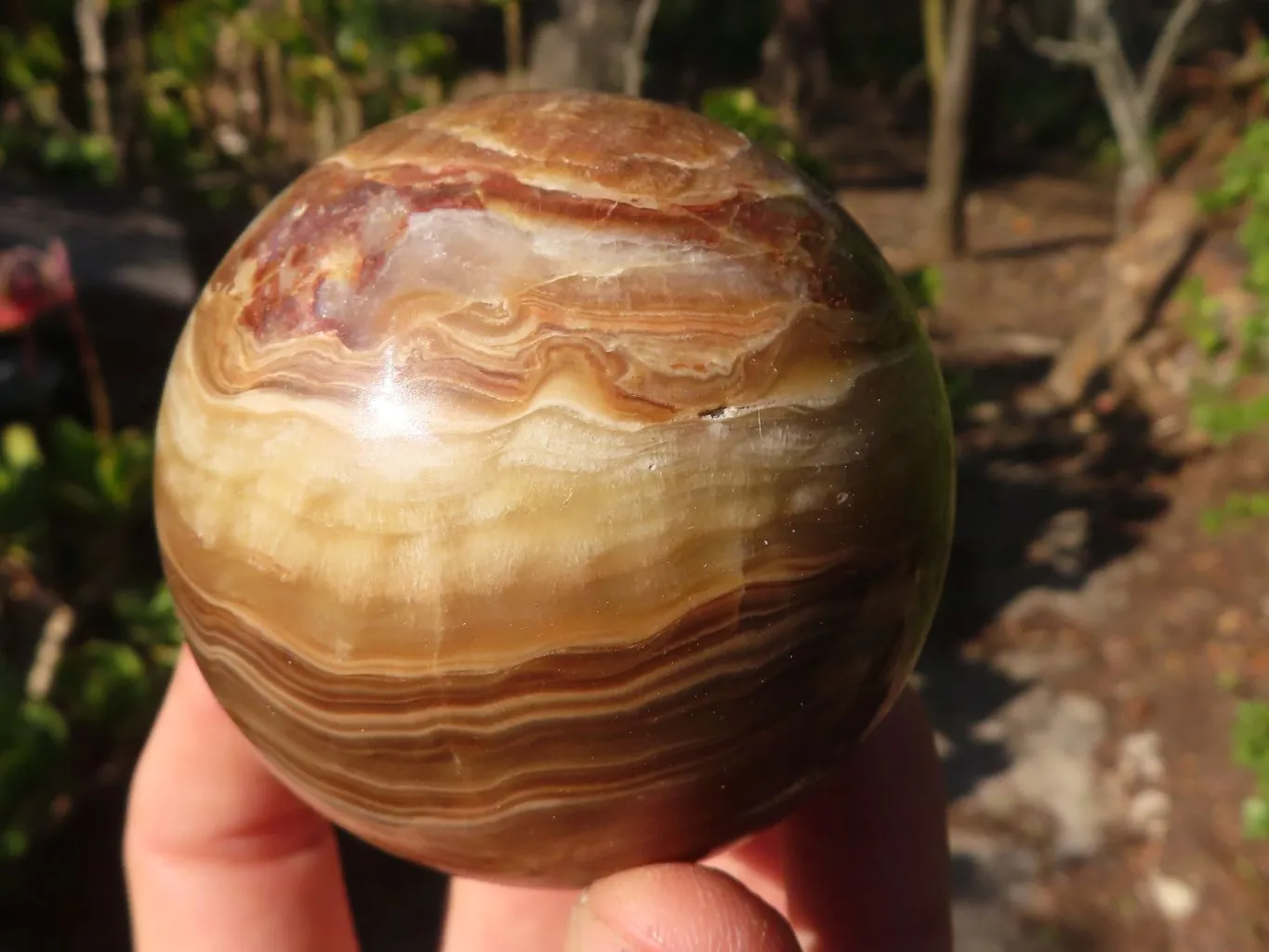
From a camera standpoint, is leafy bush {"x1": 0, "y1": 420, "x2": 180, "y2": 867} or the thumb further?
leafy bush {"x1": 0, "y1": 420, "x2": 180, "y2": 867}

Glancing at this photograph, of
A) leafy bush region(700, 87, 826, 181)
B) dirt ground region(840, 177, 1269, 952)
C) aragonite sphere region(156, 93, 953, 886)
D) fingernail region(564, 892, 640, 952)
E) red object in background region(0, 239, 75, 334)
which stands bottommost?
dirt ground region(840, 177, 1269, 952)

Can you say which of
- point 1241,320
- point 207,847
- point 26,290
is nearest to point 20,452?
point 26,290

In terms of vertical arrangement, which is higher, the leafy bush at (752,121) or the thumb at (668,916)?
the leafy bush at (752,121)

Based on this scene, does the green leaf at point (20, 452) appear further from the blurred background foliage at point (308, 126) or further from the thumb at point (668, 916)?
the thumb at point (668, 916)

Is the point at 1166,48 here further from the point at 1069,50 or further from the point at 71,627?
the point at 71,627

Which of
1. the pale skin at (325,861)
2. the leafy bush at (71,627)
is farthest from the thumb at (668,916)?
the leafy bush at (71,627)

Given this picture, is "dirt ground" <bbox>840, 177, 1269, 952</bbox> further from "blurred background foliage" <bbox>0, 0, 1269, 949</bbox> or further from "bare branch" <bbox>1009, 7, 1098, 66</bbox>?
"bare branch" <bbox>1009, 7, 1098, 66</bbox>

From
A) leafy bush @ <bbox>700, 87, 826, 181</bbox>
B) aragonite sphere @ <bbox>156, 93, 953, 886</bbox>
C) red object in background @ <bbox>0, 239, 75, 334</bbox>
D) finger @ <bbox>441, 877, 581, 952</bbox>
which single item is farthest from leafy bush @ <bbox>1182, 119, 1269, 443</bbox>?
red object in background @ <bbox>0, 239, 75, 334</bbox>
